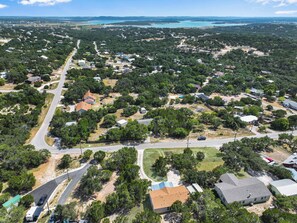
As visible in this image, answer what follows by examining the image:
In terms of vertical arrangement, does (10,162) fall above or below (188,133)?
above

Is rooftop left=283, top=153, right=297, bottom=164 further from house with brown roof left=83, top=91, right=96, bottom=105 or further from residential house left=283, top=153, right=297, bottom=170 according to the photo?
house with brown roof left=83, top=91, right=96, bottom=105

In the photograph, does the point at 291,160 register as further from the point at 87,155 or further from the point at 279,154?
the point at 87,155

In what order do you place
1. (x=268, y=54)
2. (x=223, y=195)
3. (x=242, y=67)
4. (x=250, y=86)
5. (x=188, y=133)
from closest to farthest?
(x=223, y=195) → (x=188, y=133) → (x=250, y=86) → (x=242, y=67) → (x=268, y=54)

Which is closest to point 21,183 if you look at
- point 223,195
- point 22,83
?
point 223,195

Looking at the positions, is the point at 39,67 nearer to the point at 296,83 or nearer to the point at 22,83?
the point at 22,83

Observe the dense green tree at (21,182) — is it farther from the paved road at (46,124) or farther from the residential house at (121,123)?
the residential house at (121,123)

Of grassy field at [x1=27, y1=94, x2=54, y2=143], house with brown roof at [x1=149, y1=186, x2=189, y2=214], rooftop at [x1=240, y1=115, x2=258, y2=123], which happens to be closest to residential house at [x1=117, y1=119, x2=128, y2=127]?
grassy field at [x1=27, y1=94, x2=54, y2=143]

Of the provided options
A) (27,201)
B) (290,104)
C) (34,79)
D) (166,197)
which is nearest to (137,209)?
(166,197)
